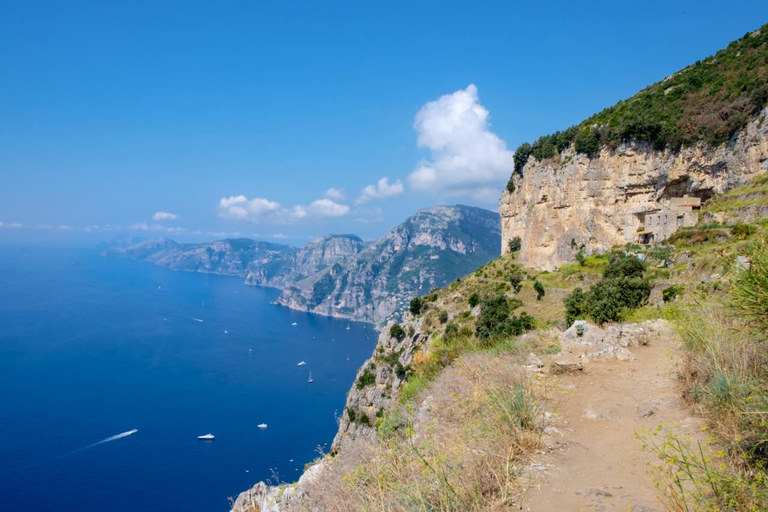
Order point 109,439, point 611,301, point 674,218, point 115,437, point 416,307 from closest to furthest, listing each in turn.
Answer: point 611,301, point 674,218, point 416,307, point 109,439, point 115,437

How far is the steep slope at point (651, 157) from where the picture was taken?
2738 cm

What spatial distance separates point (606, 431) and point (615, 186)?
34.3 meters

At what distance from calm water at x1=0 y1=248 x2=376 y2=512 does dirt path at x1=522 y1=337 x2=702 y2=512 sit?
29.9 metres

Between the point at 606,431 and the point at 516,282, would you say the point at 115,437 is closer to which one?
the point at 516,282

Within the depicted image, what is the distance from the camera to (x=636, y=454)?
4109 millimetres

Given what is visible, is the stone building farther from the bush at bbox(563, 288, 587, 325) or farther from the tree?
the tree

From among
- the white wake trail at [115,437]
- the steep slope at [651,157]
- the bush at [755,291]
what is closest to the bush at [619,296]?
the bush at [755,291]

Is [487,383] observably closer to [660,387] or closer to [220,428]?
[660,387]

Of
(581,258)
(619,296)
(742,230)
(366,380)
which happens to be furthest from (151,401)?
(742,230)

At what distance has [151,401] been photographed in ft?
226

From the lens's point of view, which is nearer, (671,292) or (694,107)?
(671,292)

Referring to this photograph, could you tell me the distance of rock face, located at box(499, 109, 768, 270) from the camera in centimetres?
2733

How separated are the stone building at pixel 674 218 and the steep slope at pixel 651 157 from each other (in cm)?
10

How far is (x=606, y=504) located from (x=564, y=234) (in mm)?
36764
